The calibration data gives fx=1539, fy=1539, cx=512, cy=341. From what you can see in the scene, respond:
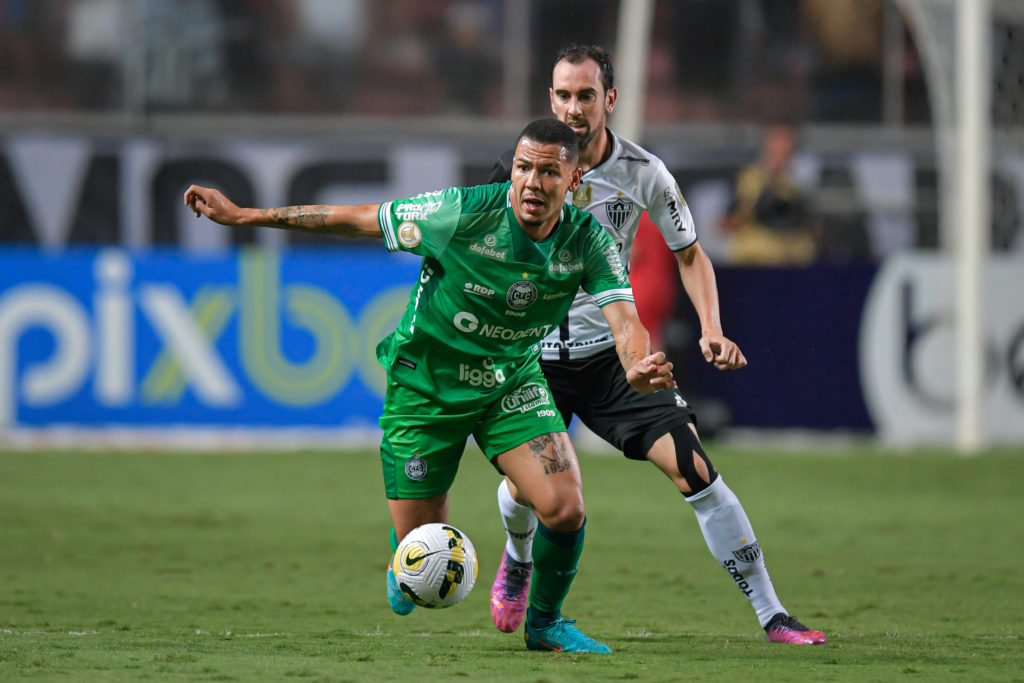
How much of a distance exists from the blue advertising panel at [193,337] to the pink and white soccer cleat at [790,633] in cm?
Answer: 793

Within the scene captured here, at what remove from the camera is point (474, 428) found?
6000 mm

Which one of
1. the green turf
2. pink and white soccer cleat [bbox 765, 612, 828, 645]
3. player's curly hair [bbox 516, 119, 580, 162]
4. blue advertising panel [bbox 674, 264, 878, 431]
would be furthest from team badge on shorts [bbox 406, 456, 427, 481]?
blue advertising panel [bbox 674, 264, 878, 431]

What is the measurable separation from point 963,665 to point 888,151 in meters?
14.1

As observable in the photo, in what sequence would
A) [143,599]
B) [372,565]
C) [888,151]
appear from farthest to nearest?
[888,151] < [372,565] < [143,599]

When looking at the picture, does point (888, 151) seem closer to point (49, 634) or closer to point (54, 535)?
point (54, 535)

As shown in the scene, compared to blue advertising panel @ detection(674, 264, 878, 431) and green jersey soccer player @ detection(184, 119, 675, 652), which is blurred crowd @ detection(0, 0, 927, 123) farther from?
green jersey soccer player @ detection(184, 119, 675, 652)

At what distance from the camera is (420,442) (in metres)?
5.94

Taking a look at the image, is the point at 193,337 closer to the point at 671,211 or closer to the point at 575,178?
the point at 671,211

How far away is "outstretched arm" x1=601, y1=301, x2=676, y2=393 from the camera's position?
533 cm

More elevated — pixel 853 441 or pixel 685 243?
pixel 685 243

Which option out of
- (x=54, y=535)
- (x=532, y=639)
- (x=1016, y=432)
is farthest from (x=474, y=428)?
(x=1016, y=432)

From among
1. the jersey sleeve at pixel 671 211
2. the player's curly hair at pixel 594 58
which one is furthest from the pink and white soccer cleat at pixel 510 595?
the player's curly hair at pixel 594 58

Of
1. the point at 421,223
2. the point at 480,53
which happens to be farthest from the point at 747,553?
the point at 480,53

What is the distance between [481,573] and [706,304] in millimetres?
2536
